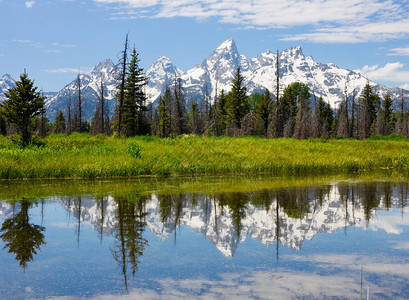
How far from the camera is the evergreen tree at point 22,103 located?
28047 mm

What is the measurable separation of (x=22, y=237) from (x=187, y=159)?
549 inches

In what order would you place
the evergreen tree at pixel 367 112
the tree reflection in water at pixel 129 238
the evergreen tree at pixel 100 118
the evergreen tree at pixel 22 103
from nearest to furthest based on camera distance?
1. the tree reflection in water at pixel 129 238
2. the evergreen tree at pixel 22 103
3. the evergreen tree at pixel 100 118
4. the evergreen tree at pixel 367 112

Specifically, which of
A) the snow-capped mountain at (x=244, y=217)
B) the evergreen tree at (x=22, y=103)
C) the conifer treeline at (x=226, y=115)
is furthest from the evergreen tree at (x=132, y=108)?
the snow-capped mountain at (x=244, y=217)

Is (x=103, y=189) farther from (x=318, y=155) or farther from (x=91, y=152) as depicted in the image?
(x=318, y=155)

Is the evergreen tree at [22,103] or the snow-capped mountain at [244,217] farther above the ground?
the evergreen tree at [22,103]

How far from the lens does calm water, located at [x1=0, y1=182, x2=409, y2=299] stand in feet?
17.6

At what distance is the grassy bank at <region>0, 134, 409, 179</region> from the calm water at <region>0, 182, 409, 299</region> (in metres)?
6.44

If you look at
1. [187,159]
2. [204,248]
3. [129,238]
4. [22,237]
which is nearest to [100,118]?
[187,159]

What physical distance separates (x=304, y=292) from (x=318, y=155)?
20758 mm

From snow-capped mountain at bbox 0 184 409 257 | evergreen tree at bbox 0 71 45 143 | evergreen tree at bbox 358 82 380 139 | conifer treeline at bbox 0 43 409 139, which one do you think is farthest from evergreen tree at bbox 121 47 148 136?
evergreen tree at bbox 358 82 380 139

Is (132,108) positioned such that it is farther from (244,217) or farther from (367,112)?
(367,112)

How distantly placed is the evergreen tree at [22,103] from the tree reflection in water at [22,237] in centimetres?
2021

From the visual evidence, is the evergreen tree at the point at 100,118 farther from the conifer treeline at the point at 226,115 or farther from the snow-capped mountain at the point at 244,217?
the snow-capped mountain at the point at 244,217

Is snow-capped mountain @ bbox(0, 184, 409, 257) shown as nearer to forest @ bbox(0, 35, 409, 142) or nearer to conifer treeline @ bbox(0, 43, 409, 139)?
forest @ bbox(0, 35, 409, 142)
